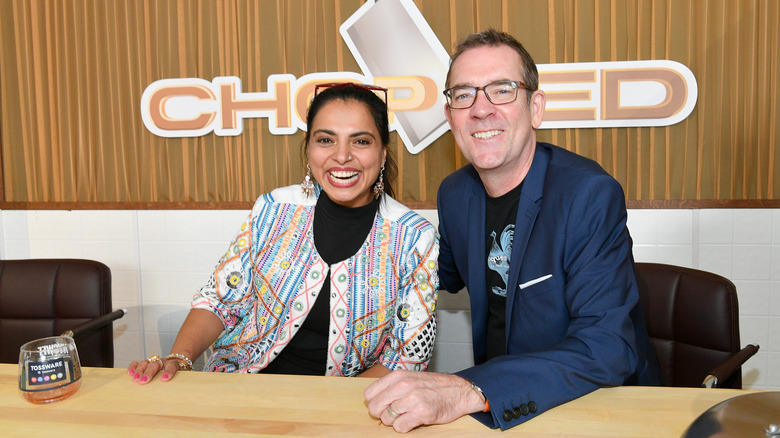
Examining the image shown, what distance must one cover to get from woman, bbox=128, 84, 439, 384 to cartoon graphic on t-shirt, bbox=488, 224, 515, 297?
22 centimetres

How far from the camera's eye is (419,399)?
113 centimetres

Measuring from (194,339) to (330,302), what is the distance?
1.58 ft

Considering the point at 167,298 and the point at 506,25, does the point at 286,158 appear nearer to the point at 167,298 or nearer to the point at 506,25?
the point at 167,298

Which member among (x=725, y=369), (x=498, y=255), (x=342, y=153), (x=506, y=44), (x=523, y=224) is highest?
(x=506, y=44)

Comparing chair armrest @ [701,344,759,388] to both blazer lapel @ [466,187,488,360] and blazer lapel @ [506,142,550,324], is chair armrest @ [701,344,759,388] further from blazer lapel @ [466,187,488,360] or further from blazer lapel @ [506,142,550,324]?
blazer lapel @ [466,187,488,360]

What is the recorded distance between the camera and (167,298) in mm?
3521

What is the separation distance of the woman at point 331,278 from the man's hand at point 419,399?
0.67 metres

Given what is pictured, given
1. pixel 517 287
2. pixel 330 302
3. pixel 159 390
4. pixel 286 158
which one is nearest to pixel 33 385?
pixel 159 390

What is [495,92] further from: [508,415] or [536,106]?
[508,415]

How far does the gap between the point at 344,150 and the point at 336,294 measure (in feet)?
1.72

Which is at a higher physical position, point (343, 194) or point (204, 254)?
point (343, 194)

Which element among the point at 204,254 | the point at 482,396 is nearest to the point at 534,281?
the point at 482,396

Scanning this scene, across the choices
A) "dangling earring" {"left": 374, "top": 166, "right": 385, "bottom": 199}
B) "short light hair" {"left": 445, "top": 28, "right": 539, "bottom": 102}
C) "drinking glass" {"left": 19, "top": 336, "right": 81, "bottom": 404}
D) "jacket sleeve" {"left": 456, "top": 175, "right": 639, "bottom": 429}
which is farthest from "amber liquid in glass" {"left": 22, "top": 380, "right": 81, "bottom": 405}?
"short light hair" {"left": 445, "top": 28, "right": 539, "bottom": 102}

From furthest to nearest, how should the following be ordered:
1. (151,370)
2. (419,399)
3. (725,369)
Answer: (725,369) < (151,370) < (419,399)
